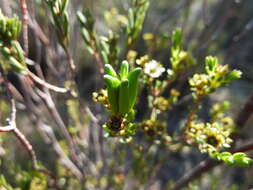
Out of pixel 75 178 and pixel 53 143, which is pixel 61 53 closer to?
pixel 53 143

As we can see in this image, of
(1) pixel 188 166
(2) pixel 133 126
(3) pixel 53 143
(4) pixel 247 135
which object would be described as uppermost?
(4) pixel 247 135

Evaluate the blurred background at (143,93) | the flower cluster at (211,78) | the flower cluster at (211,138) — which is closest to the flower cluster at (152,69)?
the flower cluster at (211,78)

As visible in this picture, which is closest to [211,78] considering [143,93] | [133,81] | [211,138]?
[211,138]

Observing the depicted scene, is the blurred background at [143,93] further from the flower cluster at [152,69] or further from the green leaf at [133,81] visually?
the green leaf at [133,81]

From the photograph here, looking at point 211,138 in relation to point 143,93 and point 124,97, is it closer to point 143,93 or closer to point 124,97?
point 124,97

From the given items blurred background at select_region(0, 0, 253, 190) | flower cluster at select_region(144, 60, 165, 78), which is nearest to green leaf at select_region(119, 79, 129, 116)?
flower cluster at select_region(144, 60, 165, 78)

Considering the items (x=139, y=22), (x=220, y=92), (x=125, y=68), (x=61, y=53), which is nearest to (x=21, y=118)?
(x=61, y=53)

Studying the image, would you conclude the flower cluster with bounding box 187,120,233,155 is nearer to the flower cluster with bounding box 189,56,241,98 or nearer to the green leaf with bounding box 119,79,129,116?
the flower cluster with bounding box 189,56,241,98

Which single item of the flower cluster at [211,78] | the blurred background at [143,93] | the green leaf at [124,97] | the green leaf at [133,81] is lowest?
the green leaf at [124,97]

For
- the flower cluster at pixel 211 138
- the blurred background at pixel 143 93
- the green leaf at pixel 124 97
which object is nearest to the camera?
the green leaf at pixel 124 97
